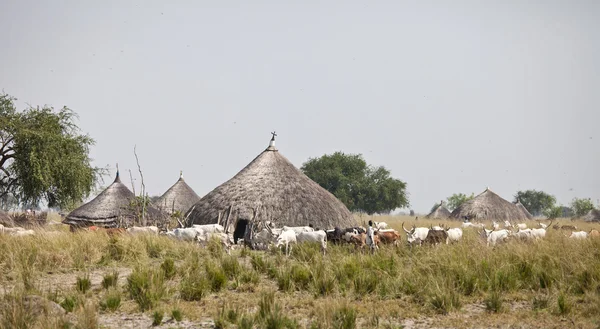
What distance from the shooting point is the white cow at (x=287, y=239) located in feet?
56.2

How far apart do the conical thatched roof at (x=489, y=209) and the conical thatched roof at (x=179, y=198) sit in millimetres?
21129

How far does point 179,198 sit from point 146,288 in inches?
1014

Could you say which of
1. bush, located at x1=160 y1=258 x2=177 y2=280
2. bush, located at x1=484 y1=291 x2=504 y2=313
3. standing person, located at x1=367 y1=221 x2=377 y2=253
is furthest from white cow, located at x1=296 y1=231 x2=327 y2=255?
bush, located at x1=484 y1=291 x2=504 y2=313

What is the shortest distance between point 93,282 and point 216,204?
11.6m

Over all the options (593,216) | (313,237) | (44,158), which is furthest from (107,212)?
(593,216)

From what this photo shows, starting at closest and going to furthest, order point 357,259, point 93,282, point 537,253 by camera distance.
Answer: point 93,282
point 537,253
point 357,259

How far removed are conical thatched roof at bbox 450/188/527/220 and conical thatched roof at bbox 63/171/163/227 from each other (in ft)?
85.2

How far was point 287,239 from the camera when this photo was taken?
17.4m

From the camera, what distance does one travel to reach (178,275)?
1265cm

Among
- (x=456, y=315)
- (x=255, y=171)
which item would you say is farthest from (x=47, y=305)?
(x=255, y=171)

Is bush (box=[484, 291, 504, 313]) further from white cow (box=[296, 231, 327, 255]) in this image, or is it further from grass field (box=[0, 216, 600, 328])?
white cow (box=[296, 231, 327, 255])

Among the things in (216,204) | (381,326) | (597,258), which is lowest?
(381,326)

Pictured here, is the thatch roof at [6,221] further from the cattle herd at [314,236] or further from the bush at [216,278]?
the bush at [216,278]

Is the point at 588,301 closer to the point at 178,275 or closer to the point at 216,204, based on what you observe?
the point at 178,275
